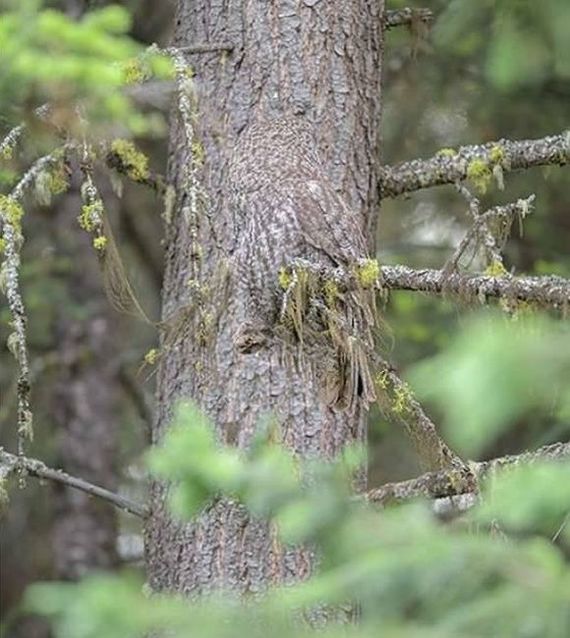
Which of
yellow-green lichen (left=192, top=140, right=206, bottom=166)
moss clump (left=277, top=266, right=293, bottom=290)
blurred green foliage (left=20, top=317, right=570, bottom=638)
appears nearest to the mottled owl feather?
moss clump (left=277, top=266, right=293, bottom=290)

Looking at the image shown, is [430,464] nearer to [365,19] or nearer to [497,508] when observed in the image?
[365,19]

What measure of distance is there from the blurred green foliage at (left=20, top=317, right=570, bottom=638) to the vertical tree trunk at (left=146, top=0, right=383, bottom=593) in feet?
6.86

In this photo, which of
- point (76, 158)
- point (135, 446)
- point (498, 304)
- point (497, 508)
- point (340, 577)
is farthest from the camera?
point (135, 446)

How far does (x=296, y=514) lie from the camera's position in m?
2.31

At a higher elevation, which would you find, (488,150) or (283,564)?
(488,150)

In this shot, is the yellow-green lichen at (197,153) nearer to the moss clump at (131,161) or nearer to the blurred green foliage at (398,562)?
the moss clump at (131,161)

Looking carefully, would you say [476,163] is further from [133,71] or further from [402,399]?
[133,71]

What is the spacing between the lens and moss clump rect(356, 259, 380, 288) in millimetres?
4355

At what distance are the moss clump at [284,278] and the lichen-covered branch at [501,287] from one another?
42 centimetres

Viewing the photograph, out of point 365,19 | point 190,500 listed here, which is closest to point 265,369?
point 365,19

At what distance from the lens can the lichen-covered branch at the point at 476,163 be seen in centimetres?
470

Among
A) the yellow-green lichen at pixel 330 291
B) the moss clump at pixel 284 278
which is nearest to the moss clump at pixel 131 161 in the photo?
the moss clump at pixel 284 278

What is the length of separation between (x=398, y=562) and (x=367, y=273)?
2245 millimetres

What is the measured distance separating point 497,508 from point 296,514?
0.34 m
